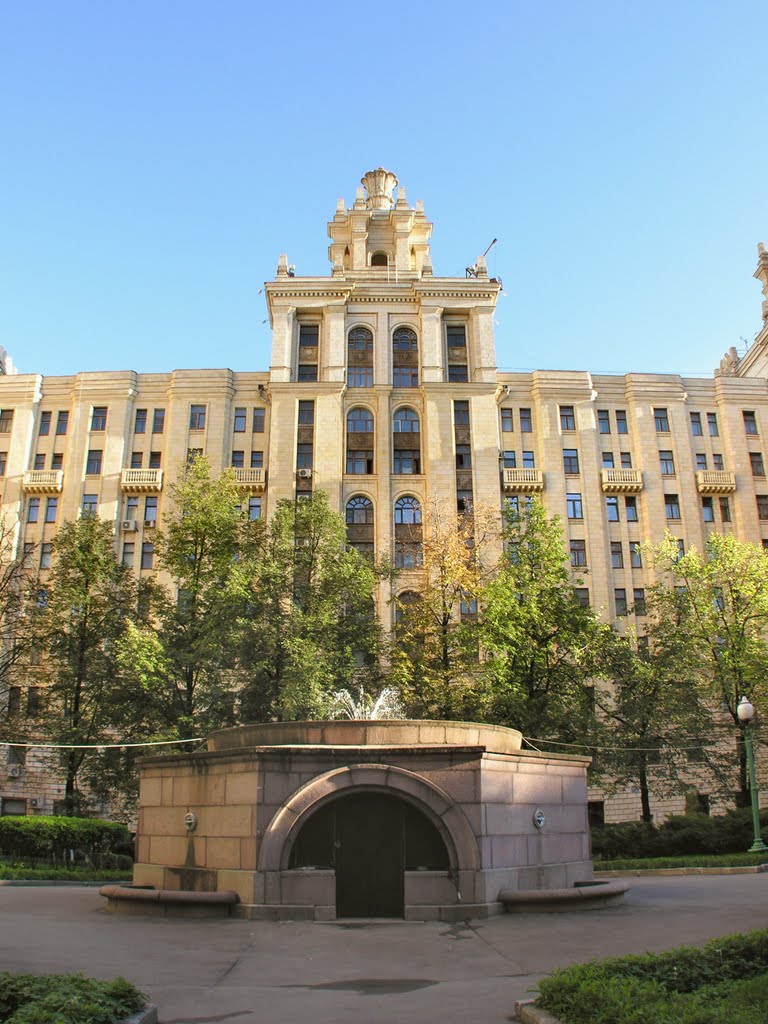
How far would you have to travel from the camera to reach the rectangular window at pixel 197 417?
51312mm

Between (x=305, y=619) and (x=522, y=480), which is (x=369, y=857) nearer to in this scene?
(x=305, y=619)

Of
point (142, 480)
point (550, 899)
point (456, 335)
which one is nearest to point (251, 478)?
point (142, 480)

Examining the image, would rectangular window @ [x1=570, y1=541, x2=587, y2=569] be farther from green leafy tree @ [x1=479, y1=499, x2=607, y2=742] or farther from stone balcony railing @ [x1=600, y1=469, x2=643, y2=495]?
green leafy tree @ [x1=479, y1=499, x2=607, y2=742]

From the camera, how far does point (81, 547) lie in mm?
34281

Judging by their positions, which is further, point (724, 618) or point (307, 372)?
point (307, 372)

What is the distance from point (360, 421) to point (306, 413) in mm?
3072

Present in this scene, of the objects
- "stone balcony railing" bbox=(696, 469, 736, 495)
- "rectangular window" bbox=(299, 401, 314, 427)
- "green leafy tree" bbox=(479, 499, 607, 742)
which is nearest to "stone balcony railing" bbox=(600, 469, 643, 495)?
"stone balcony railing" bbox=(696, 469, 736, 495)

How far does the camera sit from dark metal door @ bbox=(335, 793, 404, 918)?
14328 mm

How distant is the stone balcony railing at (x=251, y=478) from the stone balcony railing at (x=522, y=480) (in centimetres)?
1339

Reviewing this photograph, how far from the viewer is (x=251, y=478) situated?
163 feet

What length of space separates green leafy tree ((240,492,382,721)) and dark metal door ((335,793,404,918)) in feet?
41.7

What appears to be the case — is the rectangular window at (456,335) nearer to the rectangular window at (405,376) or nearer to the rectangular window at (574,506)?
the rectangular window at (405,376)

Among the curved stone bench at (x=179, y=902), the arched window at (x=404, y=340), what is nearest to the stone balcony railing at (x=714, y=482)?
the arched window at (x=404, y=340)

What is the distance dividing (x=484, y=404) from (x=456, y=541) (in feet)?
59.1
